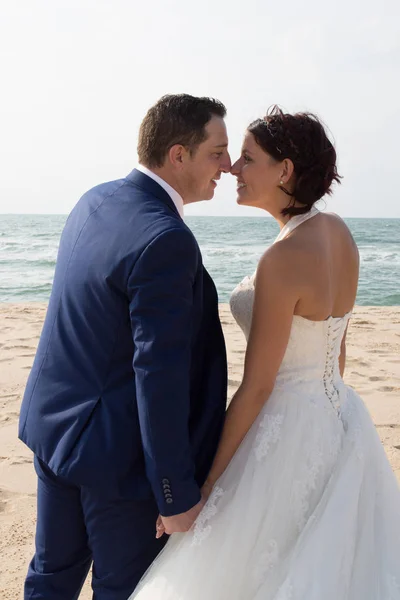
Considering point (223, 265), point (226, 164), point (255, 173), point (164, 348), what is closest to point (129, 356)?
point (164, 348)

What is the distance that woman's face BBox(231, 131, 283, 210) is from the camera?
2.69 metres

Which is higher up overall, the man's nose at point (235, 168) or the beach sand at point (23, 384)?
the man's nose at point (235, 168)

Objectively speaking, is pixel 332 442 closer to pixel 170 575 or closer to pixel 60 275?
pixel 170 575

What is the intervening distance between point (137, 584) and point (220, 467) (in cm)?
49

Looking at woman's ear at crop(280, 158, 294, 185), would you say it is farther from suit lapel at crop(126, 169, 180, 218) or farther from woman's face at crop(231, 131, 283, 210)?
suit lapel at crop(126, 169, 180, 218)

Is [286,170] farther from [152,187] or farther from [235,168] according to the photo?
[152,187]

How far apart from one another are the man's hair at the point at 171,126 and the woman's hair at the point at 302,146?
301 mm

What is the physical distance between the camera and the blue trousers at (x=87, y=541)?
232 cm

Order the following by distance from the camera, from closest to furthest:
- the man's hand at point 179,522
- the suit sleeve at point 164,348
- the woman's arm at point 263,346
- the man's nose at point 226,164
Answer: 1. the suit sleeve at point 164,348
2. the man's hand at point 179,522
3. the woman's arm at point 263,346
4. the man's nose at point 226,164

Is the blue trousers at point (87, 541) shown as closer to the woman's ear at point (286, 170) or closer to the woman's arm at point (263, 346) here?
the woman's arm at point (263, 346)

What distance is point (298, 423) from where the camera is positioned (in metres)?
2.61

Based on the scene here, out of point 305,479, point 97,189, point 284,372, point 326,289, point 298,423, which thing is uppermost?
point 97,189

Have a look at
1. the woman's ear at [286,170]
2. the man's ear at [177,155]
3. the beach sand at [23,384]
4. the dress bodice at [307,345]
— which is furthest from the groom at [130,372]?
the beach sand at [23,384]

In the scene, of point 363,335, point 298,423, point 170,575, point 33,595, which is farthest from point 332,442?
point 363,335
